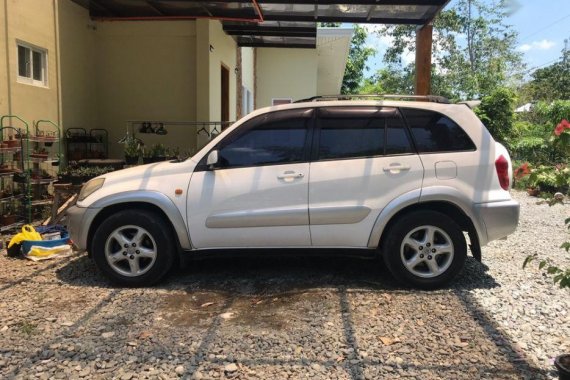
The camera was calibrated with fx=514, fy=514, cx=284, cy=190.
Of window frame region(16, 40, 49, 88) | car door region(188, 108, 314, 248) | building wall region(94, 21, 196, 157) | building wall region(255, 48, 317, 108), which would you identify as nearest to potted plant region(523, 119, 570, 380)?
car door region(188, 108, 314, 248)

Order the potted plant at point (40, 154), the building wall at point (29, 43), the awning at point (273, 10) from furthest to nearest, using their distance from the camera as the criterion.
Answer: the awning at point (273, 10)
the potted plant at point (40, 154)
the building wall at point (29, 43)

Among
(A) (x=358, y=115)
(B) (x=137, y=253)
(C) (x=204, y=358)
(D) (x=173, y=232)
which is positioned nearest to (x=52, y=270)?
(B) (x=137, y=253)

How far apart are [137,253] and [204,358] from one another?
1800 millimetres

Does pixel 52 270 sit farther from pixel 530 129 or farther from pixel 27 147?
pixel 530 129

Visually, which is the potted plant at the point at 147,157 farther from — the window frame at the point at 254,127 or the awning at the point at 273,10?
the window frame at the point at 254,127

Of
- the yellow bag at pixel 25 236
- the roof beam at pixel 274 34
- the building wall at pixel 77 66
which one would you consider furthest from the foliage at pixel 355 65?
the yellow bag at pixel 25 236

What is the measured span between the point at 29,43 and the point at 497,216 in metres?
7.03

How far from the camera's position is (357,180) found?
16.1 ft

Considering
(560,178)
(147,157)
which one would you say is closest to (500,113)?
(147,157)

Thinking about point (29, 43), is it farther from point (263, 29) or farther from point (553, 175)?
point (553, 175)

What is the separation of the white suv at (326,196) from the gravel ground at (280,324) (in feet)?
1.34

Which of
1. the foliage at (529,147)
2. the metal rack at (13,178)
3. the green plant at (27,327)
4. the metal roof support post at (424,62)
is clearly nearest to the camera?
the green plant at (27,327)

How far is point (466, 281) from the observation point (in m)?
5.25

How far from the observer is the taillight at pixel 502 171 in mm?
4941
